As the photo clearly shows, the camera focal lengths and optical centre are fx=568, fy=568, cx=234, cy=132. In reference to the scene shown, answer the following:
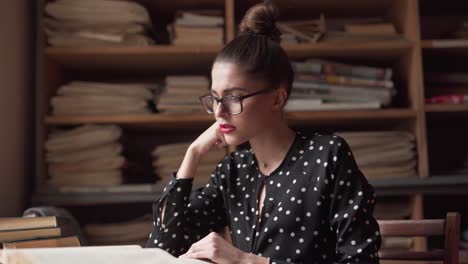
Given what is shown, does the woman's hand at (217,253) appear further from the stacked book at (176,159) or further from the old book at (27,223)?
the stacked book at (176,159)

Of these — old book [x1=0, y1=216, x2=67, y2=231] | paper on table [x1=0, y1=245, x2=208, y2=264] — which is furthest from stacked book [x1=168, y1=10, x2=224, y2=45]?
paper on table [x1=0, y1=245, x2=208, y2=264]

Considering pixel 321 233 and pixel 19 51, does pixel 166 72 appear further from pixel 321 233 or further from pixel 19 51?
pixel 321 233

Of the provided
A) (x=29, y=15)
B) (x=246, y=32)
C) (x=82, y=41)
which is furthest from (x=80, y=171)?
(x=246, y=32)

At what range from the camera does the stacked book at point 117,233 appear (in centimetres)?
234

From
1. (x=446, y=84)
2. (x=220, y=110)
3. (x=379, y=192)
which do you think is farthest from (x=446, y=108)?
(x=220, y=110)

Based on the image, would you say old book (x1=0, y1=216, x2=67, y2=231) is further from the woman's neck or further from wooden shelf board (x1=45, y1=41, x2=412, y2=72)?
wooden shelf board (x1=45, y1=41, x2=412, y2=72)

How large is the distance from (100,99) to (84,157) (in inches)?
9.6

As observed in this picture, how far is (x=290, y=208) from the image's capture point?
1.25 m

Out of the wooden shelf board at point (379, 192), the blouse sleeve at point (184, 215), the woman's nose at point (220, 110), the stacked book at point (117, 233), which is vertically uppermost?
the woman's nose at point (220, 110)

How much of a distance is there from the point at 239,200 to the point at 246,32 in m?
0.41

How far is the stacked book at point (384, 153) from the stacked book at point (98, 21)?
95 cm

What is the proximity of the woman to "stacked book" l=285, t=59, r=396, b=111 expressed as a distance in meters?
0.93

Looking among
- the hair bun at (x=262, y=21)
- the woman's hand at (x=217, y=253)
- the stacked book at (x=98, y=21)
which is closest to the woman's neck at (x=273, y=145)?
the hair bun at (x=262, y=21)

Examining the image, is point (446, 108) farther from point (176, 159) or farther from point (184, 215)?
point (184, 215)
